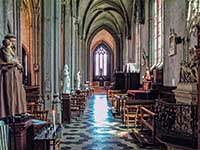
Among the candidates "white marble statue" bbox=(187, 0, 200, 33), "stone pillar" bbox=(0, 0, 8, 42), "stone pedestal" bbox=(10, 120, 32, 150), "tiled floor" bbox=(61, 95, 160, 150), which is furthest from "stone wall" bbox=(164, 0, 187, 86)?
"stone pedestal" bbox=(10, 120, 32, 150)

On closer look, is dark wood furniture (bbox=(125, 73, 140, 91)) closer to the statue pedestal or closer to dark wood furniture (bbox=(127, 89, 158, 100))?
dark wood furniture (bbox=(127, 89, 158, 100))

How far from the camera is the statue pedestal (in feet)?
23.7

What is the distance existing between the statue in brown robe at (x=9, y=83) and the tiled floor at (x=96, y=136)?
2493 mm

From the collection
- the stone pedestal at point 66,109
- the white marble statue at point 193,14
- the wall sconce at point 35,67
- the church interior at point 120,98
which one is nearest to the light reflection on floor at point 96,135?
the church interior at point 120,98

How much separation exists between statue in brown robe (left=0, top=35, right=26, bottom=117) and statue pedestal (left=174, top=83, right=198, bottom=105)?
12.2ft

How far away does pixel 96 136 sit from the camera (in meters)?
9.11

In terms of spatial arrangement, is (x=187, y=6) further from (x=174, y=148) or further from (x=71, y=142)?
(x=174, y=148)

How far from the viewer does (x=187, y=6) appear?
33.5 feet

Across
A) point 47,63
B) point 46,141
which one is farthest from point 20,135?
point 47,63

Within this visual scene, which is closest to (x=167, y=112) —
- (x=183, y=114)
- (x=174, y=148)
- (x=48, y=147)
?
(x=183, y=114)

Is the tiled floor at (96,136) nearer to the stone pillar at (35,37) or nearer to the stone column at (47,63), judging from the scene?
the stone column at (47,63)

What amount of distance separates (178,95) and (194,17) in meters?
2.48

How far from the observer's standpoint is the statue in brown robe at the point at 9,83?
5.28 meters

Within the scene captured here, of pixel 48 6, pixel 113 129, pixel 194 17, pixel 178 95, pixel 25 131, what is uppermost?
pixel 48 6
